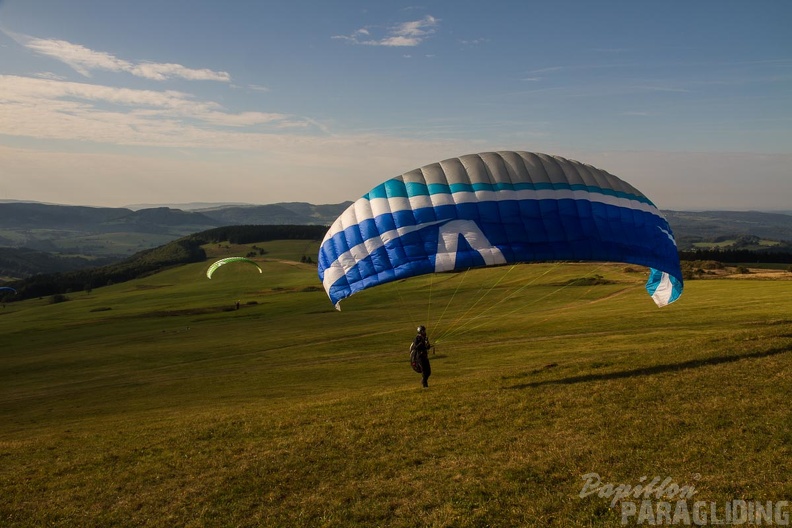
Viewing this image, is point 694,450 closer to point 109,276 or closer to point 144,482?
point 144,482

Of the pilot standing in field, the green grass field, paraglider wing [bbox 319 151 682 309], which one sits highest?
paraglider wing [bbox 319 151 682 309]

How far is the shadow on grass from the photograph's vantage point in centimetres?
1700

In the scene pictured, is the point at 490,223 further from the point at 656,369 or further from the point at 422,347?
the point at 656,369

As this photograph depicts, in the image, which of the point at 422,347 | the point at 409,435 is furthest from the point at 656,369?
the point at 409,435

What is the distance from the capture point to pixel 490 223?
17750mm

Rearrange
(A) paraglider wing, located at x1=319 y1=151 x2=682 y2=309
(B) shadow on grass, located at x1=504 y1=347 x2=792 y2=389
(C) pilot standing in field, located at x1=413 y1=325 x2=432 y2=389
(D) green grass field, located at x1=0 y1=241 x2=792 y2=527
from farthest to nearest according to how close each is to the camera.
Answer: (C) pilot standing in field, located at x1=413 y1=325 x2=432 y2=389 < (A) paraglider wing, located at x1=319 y1=151 x2=682 y2=309 < (B) shadow on grass, located at x1=504 y1=347 x2=792 y2=389 < (D) green grass field, located at x1=0 y1=241 x2=792 y2=527

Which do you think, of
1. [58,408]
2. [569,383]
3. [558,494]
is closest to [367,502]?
[558,494]

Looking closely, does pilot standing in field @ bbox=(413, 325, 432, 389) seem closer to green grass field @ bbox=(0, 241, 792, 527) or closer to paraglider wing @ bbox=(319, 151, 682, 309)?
green grass field @ bbox=(0, 241, 792, 527)

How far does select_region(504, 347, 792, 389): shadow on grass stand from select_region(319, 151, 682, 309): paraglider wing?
10.4 ft

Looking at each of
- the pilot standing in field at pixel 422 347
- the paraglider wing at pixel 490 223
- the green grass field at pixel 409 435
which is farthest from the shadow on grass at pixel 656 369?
the paraglider wing at pixel 490 223

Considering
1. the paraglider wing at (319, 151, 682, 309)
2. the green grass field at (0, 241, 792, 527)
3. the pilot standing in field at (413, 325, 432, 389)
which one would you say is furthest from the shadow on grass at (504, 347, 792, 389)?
the paraglider wing at (319, 151, 682, 309)

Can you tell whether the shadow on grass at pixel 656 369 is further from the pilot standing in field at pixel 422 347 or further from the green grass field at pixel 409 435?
the pilot standing in field at pixel 422 347

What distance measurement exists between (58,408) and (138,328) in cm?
4135

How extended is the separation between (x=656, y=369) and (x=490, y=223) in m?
7.11
